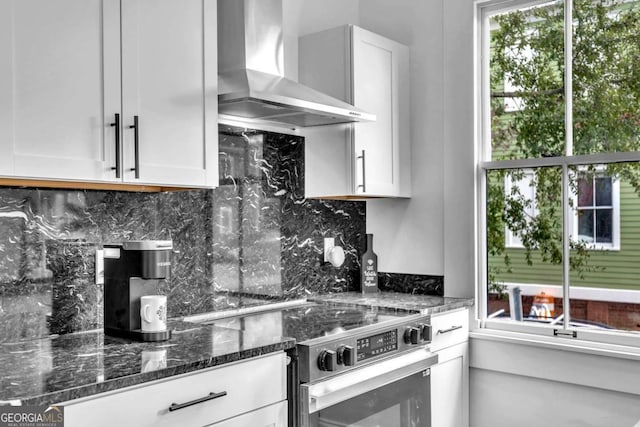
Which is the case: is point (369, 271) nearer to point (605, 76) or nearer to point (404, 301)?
point (404, 301)

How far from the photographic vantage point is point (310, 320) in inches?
101

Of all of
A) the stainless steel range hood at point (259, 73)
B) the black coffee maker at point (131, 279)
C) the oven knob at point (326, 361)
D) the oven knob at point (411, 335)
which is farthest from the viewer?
the oven knob at point (411, 335)

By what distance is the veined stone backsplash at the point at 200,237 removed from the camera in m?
2.06

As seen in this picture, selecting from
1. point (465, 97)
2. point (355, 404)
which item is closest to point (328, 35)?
point (465, 97)

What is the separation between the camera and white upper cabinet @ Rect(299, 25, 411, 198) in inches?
119

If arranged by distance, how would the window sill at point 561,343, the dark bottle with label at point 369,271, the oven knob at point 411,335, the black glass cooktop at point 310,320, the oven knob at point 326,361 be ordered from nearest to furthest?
the oven knob at point 326,361 → the black glass cooktop at point 310,320 → the oven knob at point 411,335 → the window sill at point 561,343 → the dark bottle with label at point 369,271

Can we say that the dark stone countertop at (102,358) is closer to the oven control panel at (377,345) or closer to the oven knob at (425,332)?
the oven control panel at (377,345)

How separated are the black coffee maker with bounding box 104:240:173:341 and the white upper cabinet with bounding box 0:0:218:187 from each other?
24cm

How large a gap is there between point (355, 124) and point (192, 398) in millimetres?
1740

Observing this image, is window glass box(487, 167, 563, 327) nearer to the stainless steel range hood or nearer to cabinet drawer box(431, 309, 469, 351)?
cabinet drawer box(431, 309, 469, 351)

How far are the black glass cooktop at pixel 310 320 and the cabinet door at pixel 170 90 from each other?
62 centimetres

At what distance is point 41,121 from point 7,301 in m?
0.66

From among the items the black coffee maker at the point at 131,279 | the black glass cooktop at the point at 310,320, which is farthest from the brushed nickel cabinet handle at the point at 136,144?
the black glass cooktop at the point at 310,320

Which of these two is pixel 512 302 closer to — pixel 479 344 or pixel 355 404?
pixel 479 344
